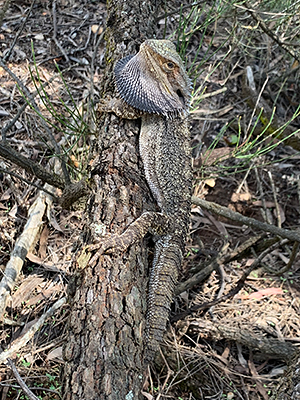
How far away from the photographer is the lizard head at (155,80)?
282cm

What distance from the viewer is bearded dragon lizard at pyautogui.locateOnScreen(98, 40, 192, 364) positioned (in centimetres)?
246

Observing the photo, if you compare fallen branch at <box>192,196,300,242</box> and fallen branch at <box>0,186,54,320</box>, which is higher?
fallen branch at <box>0,186,54,320</box>

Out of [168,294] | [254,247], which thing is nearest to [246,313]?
[254,247]

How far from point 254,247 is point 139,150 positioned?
1902 mm

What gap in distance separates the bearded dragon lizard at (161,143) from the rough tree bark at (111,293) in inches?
6.8

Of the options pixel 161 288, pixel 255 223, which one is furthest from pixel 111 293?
pixel 255 223

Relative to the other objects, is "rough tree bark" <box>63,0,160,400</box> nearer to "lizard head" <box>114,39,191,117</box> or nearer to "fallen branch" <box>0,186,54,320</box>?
"lizard head" <box>114,39,191,117</box>

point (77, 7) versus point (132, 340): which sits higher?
point (77, 7)

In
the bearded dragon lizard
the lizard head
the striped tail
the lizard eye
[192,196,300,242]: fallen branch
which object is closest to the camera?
the striped tail

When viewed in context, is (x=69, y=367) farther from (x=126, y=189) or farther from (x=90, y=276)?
(x=126, y=189)

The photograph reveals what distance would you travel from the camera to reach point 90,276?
75.5 inches

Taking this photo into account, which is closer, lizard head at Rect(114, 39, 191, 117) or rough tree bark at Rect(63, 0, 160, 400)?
rough tree bark at Rect(63, 0, 160, 400)

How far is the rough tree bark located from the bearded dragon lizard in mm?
172

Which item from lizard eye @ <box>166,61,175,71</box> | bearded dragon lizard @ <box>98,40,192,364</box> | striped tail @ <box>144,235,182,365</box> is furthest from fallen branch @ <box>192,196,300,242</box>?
lizard eye @ <box>166,61,175,71</box>
